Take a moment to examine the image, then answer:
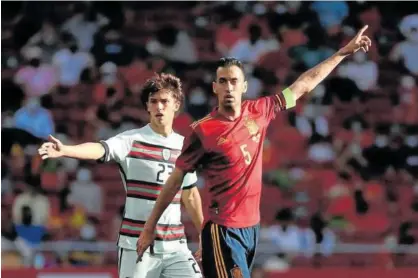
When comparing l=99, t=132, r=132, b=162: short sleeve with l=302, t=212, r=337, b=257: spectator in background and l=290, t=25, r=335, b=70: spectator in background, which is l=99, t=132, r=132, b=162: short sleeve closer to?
l=302, t=212, r=337, b=257: spectator in background

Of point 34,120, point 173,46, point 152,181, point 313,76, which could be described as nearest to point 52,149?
point 152,181

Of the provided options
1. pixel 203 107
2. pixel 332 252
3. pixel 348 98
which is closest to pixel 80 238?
pixel 203 107

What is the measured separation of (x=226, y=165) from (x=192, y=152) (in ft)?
0.78

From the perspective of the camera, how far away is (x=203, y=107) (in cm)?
1410

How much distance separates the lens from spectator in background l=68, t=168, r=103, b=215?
1340 centimetres

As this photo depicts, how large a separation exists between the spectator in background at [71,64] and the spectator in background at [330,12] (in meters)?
3.51

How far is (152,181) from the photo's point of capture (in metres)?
7.48

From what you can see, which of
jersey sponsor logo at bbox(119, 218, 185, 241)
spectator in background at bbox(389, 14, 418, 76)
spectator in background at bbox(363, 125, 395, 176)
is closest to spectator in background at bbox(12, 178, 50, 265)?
spectator in background at bbox(363, 125, 395, 176)

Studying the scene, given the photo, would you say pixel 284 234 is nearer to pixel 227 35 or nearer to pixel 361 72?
pixel 361 72

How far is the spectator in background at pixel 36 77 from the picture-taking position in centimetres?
1469

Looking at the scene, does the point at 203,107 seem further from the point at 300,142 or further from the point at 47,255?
the point at 47,255

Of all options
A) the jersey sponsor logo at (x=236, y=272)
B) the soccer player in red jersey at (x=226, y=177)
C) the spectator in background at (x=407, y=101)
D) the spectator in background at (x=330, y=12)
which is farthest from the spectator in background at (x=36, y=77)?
the jersey sponsor logo at (x=236, y=272)

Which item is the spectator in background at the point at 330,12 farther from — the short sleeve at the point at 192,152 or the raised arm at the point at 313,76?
the short sleeve at the point at 192,152

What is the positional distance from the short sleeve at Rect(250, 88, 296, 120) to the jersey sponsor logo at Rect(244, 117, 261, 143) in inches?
6.3
